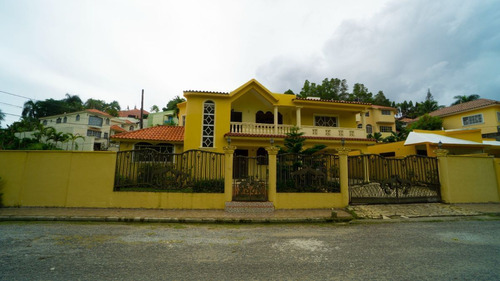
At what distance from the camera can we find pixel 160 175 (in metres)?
7.81

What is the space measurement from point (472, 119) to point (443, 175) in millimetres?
24252

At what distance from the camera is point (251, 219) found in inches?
263

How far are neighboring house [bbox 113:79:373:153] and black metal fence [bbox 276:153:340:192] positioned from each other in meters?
4.27

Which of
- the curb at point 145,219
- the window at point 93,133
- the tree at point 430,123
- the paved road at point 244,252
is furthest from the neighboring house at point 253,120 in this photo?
the window at point 93,133

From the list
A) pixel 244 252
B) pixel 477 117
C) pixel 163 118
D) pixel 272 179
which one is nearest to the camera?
pixel 244 252

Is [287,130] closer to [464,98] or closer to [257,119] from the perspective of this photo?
[257,119]

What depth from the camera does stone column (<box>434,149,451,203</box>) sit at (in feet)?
28.5

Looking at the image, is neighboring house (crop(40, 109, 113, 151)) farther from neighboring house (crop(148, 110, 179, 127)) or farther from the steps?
the steps

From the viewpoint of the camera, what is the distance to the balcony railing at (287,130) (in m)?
14.1

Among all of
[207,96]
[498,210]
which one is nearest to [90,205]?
[207,96]

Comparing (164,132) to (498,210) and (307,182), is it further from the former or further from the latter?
(498,210)

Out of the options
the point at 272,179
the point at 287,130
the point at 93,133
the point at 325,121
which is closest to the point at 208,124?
the point at 287,130

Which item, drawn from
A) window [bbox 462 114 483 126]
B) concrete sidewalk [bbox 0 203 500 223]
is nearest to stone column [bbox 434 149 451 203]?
concrete sidewalk [bbox 0 203 500 223]

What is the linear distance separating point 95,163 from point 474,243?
1156cm
